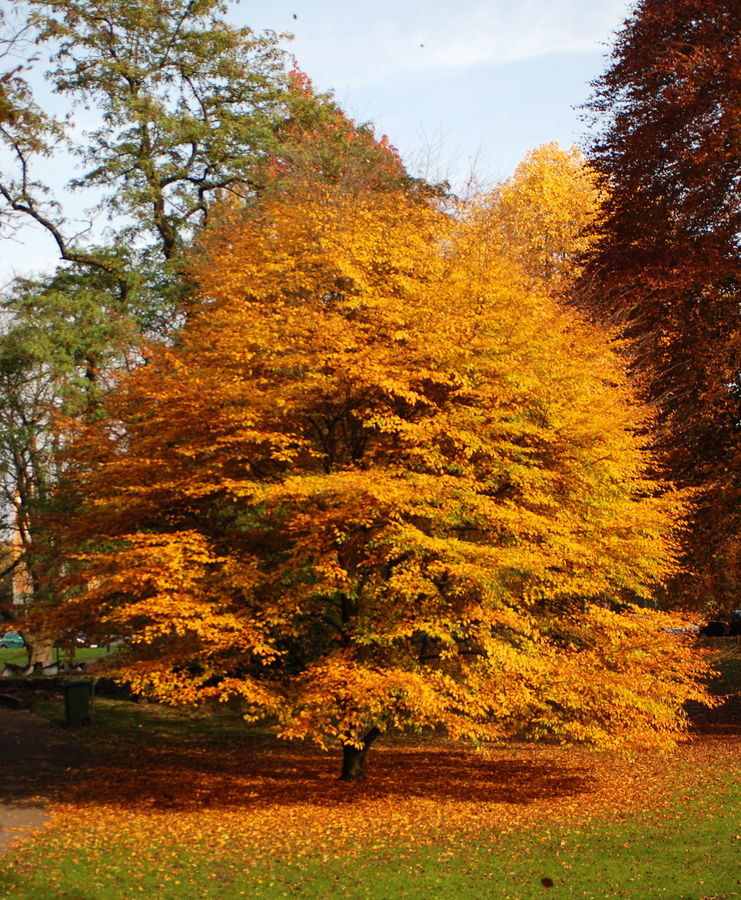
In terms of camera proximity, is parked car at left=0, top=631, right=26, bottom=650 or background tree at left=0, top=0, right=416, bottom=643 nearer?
background tree at left=0, top=0, right=416, bottom=643

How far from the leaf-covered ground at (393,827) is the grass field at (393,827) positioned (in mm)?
36

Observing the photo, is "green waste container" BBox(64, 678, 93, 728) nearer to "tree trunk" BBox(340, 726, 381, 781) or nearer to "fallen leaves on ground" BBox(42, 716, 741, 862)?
"fallen leaves on ground" BBox(42, 716, 741, 862)

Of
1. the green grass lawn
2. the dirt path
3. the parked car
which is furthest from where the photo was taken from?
the parked car

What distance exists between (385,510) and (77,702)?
11.3m

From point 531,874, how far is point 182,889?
3.79 m

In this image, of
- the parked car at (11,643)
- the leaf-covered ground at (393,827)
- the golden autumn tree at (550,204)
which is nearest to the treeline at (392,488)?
the leaf-covered ground at (393,827)

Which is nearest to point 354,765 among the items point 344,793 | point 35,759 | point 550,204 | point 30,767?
point 344,793

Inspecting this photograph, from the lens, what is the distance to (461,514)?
41.2ft

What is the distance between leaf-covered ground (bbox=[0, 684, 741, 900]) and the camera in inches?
399

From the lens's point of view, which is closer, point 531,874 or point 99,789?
point 531,874

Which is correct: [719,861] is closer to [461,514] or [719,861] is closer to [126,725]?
[461,514]

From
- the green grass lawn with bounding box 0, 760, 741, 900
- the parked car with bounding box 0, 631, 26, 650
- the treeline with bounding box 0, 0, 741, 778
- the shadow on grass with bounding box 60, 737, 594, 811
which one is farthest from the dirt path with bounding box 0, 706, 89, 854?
the parked car with bounding box 0, 631, 26, 650

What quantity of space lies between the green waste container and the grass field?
165 centimetres

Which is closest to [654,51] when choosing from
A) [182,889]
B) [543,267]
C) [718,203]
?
[718,203]
